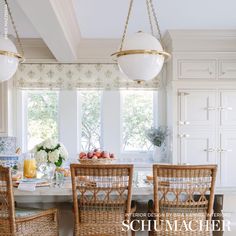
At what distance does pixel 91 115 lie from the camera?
479cm

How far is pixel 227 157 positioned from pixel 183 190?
97.0 inches

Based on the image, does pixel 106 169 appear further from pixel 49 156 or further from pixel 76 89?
pixel 76 89

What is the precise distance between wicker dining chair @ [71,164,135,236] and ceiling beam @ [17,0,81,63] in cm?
114

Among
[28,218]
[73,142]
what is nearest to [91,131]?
[73,142]

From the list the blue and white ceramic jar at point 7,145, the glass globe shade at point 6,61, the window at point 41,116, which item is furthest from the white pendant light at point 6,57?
the window at point 41,116

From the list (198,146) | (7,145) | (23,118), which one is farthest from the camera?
(23,118)

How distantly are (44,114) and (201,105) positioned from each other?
87.2 inches

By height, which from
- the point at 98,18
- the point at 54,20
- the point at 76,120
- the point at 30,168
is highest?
the point at 98,18

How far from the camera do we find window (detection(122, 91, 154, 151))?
189 inches


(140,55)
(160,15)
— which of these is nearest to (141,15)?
(160,15)

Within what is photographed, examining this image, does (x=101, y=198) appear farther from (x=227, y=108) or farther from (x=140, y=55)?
(x=227, y=108)

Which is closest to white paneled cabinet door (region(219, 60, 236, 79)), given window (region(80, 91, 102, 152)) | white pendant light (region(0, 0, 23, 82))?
window (region(80, 91, 102, 152))

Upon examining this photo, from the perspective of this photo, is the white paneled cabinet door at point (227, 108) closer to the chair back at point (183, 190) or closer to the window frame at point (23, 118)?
the window frame at point (23, 118)

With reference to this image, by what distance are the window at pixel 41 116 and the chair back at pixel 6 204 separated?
9.05 ft
